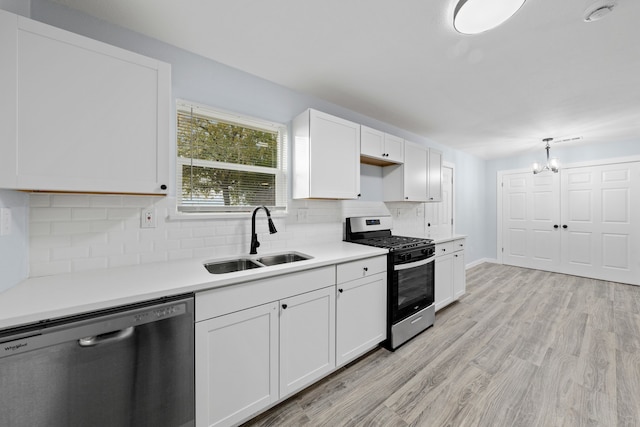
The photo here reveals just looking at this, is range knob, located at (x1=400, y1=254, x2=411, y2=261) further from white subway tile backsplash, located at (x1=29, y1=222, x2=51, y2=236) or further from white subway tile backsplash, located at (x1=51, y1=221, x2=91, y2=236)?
white subway tile backsplash, located at (x1=29, y1=222, x2=51, y2=236)

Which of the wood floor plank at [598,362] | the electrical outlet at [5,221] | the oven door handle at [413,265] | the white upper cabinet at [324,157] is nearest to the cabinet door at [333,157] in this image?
the white upper cabinet at [324,157]

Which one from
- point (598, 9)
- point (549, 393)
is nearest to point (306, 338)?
point (549, 393)

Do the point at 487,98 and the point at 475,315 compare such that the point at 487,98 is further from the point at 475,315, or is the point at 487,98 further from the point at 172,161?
the point at 172,161

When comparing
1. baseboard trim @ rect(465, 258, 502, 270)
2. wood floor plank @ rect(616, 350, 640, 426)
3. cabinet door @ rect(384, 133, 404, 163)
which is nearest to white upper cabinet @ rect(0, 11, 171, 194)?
cabinet door @ rect(384, 133, 404, 163)

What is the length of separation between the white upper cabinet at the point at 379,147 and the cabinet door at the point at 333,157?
0.12 metres

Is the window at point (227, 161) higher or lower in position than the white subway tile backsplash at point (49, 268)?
higher

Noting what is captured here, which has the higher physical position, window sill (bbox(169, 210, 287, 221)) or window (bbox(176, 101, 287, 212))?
window (bbox(176, 101, 287, 212))

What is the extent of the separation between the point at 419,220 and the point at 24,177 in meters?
4.12

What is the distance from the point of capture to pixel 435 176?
142 inches

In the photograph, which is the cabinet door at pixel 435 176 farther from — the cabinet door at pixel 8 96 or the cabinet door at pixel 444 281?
the cabinet door at pixel 8 96

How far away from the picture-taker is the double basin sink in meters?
1.85

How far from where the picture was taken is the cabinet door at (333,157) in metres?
2.23

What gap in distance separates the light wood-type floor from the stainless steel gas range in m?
0.17

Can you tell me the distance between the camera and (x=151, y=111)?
141 cm
